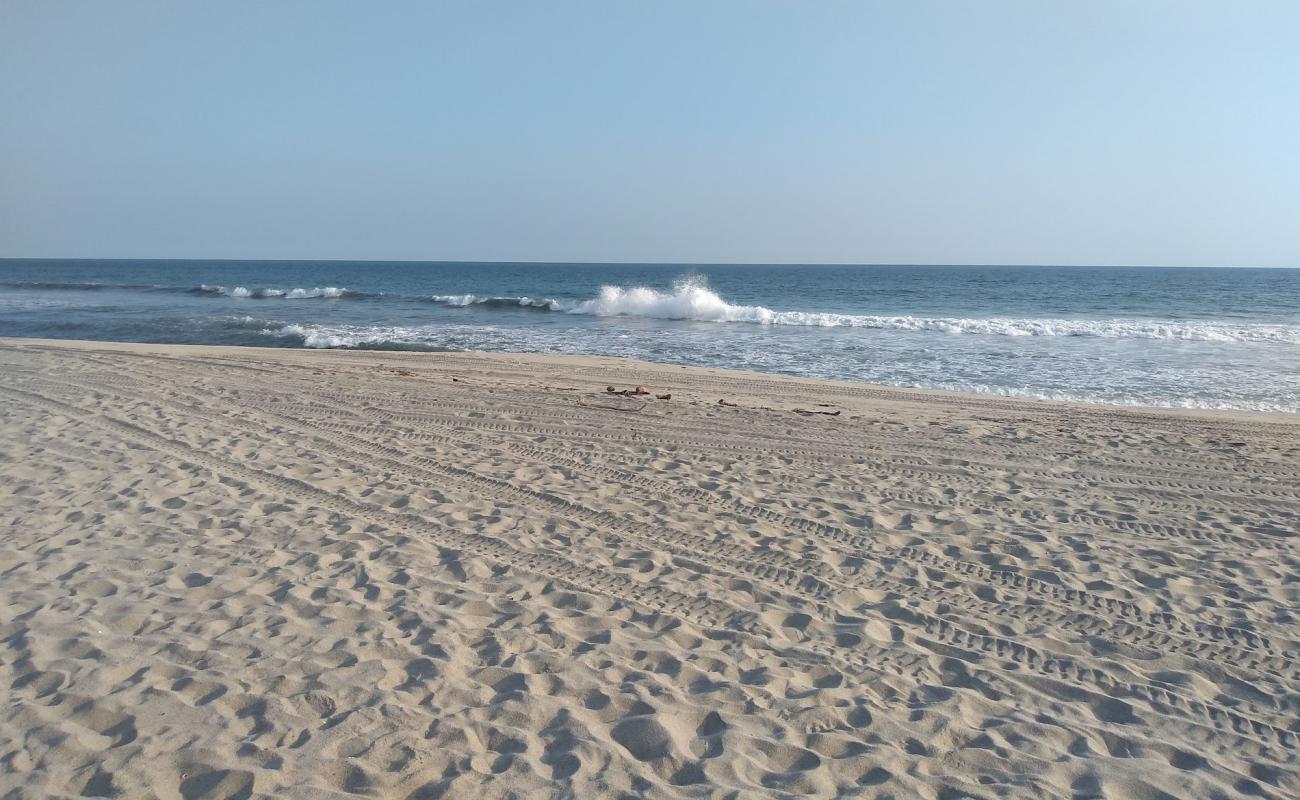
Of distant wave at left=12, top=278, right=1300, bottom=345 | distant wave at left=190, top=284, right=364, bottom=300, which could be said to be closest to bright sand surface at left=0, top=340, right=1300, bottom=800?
distant wave at left=12, top=278, right=1300, bottom=345

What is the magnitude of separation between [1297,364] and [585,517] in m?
17.5

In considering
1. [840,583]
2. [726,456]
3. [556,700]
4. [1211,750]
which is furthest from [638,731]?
[726,456]

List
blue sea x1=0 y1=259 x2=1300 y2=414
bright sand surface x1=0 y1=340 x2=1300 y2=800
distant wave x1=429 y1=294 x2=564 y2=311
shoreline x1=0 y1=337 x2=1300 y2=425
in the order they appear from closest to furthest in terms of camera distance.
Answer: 1. bright sand surface x1=0 y1=340 x2=1300 y2=800
2. shoreline x1=0 y1=337 x2=1300 y2=425
3. blue sea x1=0 y1=259 x2=1300 y2=414
4. distant wave x1=429 y1=294 x2=564 y2=311

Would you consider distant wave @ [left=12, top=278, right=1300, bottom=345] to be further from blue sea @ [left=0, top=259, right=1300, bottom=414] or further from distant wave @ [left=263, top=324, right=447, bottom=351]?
distant wave @ [left=263, top=324, right=447, bottom=351]

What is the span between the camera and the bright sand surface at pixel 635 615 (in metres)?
2.93

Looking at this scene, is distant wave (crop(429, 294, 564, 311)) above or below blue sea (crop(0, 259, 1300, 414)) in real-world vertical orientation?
above

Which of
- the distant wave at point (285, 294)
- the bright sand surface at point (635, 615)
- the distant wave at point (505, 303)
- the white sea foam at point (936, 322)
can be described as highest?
the distant wave at point (285, 294)

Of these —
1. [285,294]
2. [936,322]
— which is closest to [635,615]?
[936,322]

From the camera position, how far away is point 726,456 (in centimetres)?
727

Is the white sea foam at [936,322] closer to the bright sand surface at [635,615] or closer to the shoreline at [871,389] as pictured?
the shoreline at [871,389]

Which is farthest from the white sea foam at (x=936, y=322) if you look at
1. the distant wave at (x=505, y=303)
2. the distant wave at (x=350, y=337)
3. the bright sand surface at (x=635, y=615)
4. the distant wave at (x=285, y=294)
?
the bright sand surface at (x=635, y=615)

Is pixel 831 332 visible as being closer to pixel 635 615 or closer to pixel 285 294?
pixel 635 615

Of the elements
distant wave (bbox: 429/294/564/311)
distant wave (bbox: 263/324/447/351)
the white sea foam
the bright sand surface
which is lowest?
the bright sand surface

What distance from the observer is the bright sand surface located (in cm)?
293
